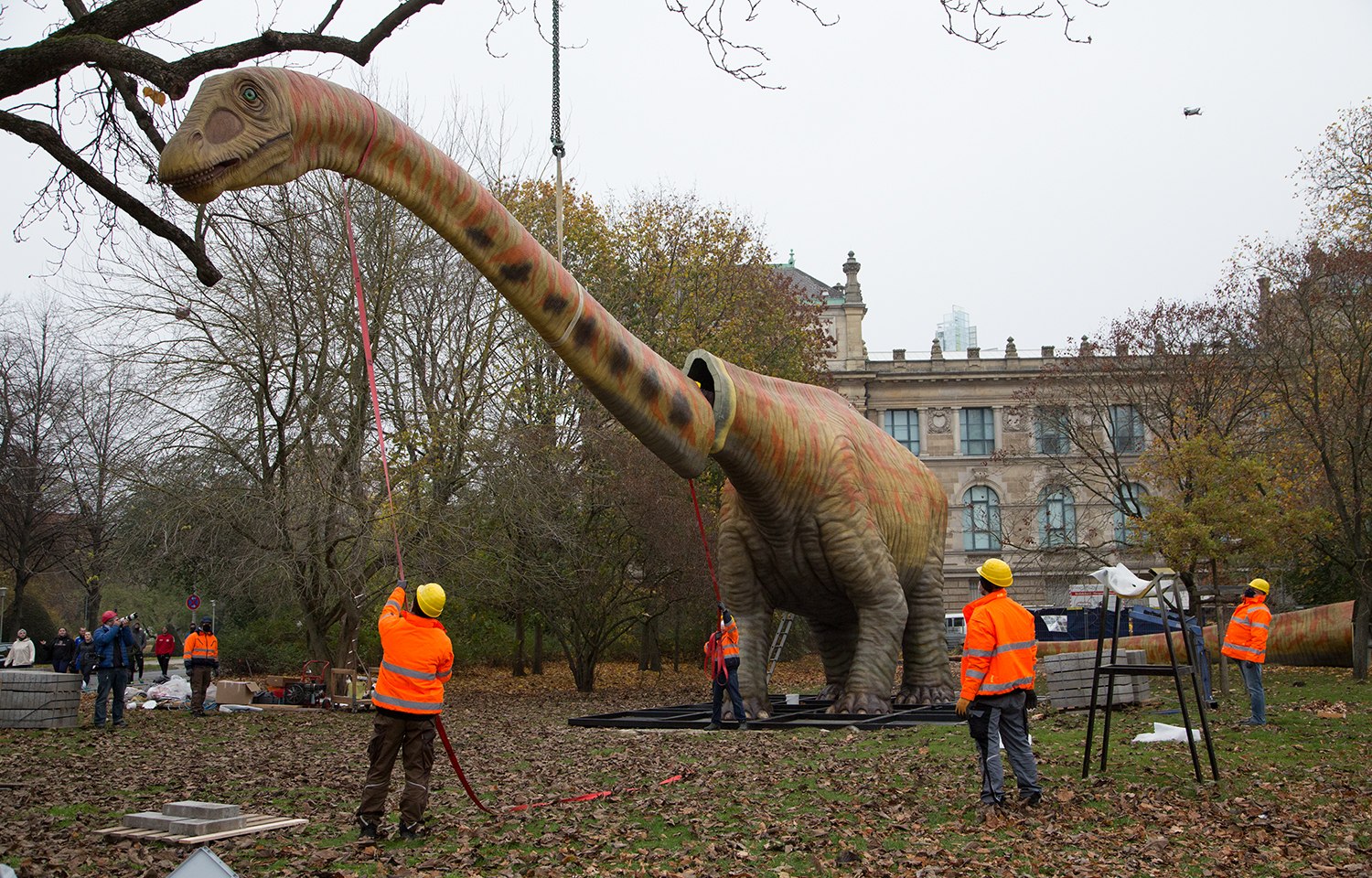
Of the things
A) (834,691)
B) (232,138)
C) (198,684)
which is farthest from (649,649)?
(232,138)

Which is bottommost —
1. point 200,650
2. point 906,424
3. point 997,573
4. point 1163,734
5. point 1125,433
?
point 1163,734

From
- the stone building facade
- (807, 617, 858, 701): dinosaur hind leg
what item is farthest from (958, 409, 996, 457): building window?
(807, 617, 858, 701): dinosaur hind leg

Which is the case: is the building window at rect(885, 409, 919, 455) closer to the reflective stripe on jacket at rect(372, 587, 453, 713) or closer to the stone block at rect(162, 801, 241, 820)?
the reflective stripe on jacket at rect(372, 587, 453, 713)

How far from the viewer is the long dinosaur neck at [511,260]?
309 inches

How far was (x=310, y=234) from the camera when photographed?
21344 mm

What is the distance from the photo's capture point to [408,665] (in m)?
7.61

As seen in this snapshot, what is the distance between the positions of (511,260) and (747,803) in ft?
14.2

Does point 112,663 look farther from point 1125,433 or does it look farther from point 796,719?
point 1125,433

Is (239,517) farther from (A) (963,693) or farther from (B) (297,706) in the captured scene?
(A) (963,693)

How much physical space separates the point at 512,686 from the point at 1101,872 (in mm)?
24925

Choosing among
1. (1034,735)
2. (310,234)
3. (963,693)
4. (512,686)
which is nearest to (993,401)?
(512,686)

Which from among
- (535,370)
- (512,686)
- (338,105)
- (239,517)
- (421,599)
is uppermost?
(535,370)

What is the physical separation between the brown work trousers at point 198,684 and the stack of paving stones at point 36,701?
2.33 metres

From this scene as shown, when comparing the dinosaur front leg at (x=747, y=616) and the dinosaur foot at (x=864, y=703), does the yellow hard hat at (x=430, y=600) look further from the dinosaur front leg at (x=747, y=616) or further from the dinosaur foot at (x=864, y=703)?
the dinosaur foot at (x=864, y=703)
